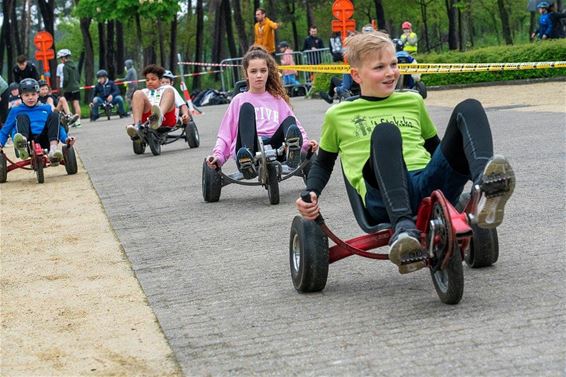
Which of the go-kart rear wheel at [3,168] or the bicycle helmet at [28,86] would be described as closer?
the bicycle helmet at [28,86]

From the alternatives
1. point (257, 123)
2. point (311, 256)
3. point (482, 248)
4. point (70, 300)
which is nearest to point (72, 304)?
point (70, 300)

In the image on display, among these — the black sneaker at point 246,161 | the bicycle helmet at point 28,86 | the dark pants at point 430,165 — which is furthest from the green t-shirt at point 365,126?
the bicycle helmet at point 28,86

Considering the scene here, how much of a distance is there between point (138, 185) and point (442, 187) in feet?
24.8

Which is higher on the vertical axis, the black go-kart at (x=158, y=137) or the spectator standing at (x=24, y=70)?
the spectator standing at (x=24, y=70)

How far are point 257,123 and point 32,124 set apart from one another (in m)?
4.51

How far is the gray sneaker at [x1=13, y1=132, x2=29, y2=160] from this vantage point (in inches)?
555

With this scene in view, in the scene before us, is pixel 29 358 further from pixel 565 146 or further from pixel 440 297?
pixel 565 146

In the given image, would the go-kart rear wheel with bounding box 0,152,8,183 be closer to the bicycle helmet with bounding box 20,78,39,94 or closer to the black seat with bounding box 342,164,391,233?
the bicycle helmet with bounding box 20,78,39,94

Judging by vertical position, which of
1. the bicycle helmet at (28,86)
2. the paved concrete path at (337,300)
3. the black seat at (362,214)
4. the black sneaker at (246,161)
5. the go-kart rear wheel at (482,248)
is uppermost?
the bicycle helmet at (28,86)

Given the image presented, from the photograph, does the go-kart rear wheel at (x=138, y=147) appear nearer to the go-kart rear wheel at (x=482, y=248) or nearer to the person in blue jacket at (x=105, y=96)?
the go-kart rear wheel at (x=482, y=248)

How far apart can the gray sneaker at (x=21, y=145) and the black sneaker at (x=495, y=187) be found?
9.65 m

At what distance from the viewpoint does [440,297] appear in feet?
18.0

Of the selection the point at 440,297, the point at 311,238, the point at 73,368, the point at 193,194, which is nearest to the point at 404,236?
the point at 440,297

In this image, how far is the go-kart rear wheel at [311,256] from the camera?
5996 mm
